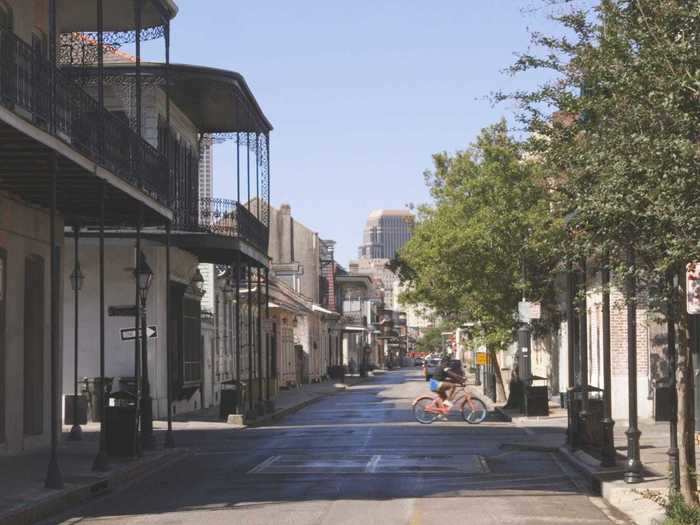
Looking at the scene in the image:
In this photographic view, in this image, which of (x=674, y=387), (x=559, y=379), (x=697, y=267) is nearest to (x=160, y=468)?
(x=674, y=387)

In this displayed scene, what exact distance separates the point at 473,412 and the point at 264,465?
13156mm

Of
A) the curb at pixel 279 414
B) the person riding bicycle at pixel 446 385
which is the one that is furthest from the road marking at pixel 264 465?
the person riding bicycle at pixel 446 385

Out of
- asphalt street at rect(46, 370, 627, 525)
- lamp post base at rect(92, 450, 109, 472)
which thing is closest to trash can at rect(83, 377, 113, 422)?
asphalt street at rect(46, 370, 627, 525)

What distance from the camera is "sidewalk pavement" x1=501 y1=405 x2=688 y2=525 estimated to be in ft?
47.6

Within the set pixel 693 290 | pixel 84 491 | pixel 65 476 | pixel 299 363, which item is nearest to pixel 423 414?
pixel 65 476

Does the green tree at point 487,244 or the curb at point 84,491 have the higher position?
the green tree at point 487,244

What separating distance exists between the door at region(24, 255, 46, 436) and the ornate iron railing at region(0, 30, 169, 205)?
2610 millimetres

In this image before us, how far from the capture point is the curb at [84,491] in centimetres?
1429

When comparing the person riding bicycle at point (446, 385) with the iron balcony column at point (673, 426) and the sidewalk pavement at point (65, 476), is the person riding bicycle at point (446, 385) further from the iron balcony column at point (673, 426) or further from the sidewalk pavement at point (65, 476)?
the iron balcony column at point (673, 426)

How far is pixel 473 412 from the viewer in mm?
33031

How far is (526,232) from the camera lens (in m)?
38.8

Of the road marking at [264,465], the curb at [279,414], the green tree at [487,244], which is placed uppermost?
the green tree at [487,244]

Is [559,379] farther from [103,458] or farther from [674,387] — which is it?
[674,387]

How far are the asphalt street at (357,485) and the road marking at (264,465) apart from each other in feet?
0.08
